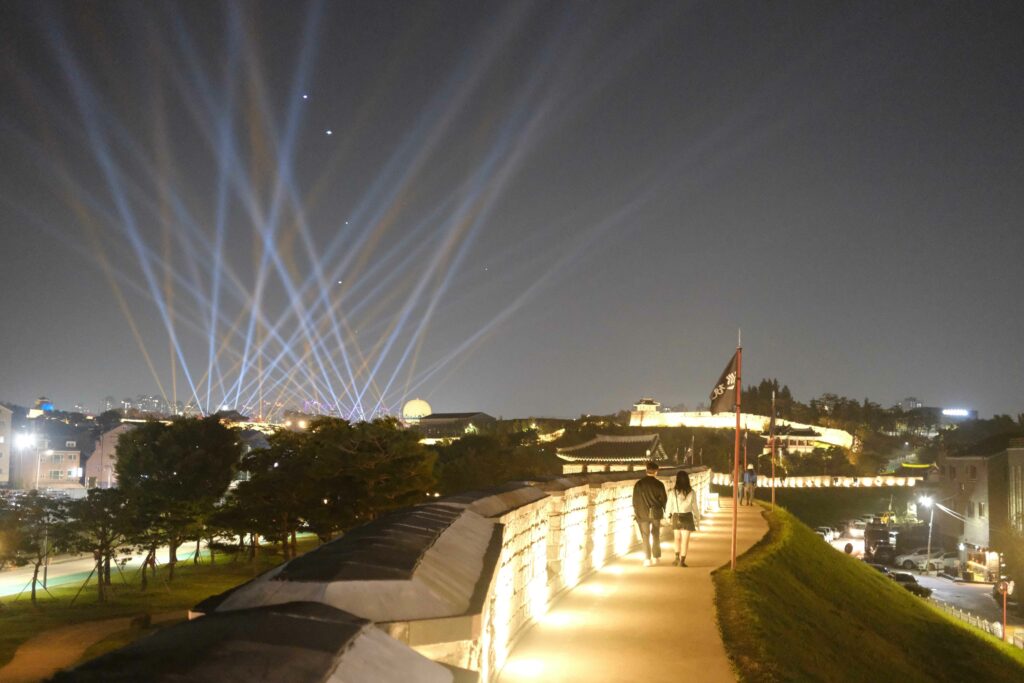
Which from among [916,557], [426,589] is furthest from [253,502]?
[916,557]

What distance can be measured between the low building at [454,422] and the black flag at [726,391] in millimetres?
94872

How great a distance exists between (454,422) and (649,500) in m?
109

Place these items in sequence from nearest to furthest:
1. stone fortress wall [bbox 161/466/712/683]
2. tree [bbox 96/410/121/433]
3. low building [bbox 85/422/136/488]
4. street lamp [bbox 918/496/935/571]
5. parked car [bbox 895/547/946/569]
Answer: stone fortress wall [bbox 161/466/712/683] → parked car [bbox 895/547/946/569] → street lamp [bbox 918/496/935/571] → low building [bbox 85/422/136/488] → tree [bbox 96/410/121/433]

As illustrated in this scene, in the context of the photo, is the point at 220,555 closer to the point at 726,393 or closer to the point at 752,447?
the point at 752,447

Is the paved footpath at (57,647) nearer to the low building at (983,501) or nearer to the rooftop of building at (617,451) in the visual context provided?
the rooftop of building at (617,451)

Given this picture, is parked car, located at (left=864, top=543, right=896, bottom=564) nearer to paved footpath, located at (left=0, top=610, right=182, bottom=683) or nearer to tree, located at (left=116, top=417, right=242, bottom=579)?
tree, located at (left=116, top=417, right=242, bottom=579)

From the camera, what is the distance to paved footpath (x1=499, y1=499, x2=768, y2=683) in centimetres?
945

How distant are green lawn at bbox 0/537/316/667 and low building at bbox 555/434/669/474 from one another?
23.8m

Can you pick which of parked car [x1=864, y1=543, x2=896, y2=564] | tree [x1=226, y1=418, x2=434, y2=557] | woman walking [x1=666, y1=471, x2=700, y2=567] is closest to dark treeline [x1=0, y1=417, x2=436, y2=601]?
tree [x1=226, y1=418, x2=434, y2=557]

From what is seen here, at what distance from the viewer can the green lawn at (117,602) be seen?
2830 cm

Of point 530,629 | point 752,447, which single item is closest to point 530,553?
point 530,629

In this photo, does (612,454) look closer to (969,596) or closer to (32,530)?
(969,596)

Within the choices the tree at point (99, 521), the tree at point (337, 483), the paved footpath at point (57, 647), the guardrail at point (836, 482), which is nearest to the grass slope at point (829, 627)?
the tree at point (337, 483)

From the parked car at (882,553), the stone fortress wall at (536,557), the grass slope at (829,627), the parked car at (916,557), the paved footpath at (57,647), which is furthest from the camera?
the parked car at (882,553)
